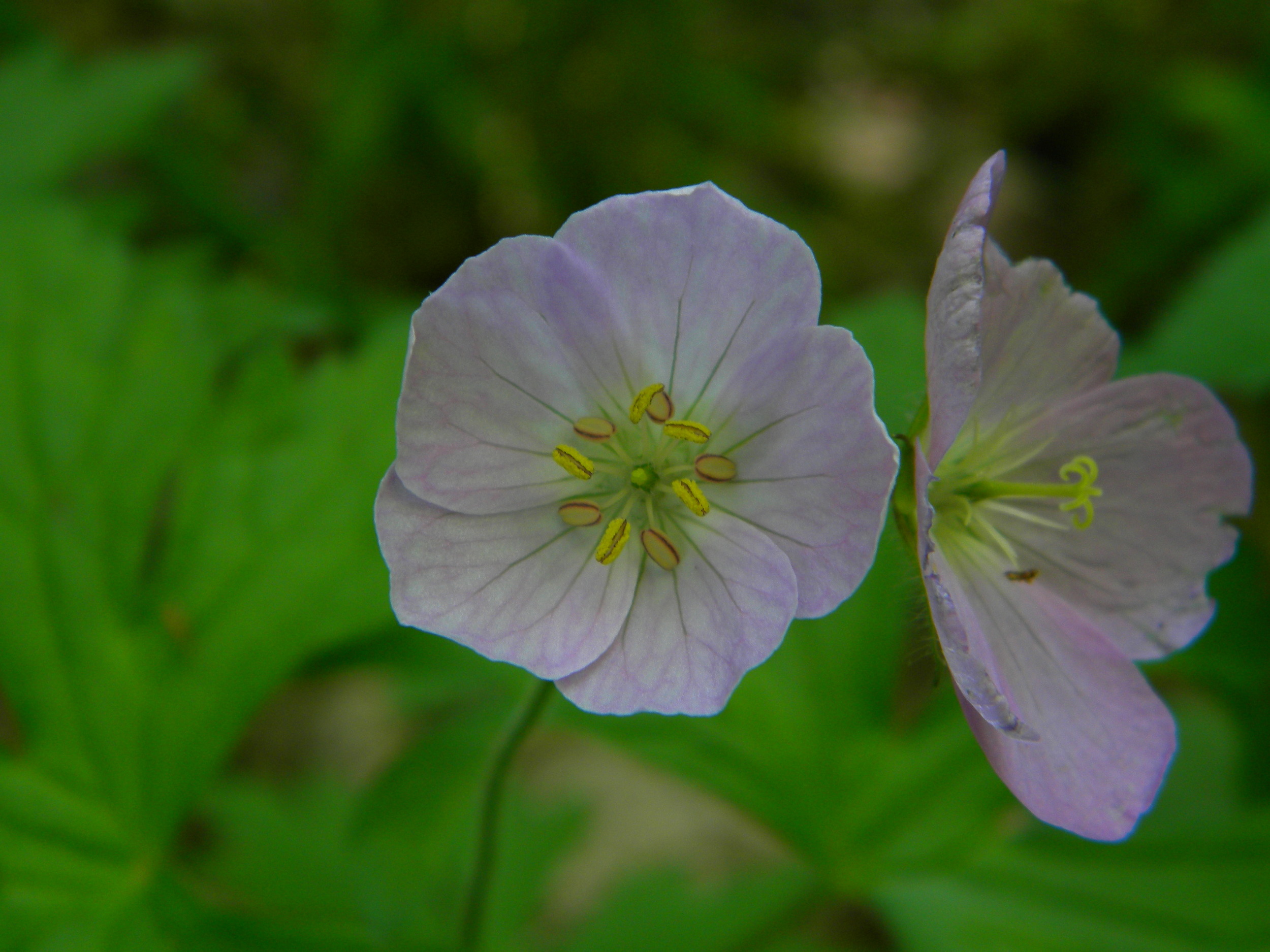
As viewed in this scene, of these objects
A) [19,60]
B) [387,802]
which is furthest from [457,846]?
[19,60]

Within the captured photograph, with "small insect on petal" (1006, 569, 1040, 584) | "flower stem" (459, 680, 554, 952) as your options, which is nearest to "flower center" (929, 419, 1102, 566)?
"small insect on petal" (1006, 569, 1040, 584)

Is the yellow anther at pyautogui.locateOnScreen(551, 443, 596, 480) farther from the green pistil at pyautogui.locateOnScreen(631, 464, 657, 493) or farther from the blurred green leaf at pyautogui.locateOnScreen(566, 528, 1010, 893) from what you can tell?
the blurred green leaf at pyautogui.locateOnScreen(566, 528, 1010, 893)

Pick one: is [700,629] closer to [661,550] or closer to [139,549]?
[661,550]

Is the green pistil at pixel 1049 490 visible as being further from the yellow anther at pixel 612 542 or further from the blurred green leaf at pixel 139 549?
the blurred green leaf at pixel 139 549

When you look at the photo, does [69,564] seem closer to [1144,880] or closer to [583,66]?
[1144,880]

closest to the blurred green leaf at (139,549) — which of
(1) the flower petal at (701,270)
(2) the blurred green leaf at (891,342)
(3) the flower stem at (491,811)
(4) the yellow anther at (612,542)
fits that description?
(3) the flower stem at (491,811)

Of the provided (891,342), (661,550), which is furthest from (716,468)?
(891,342)
